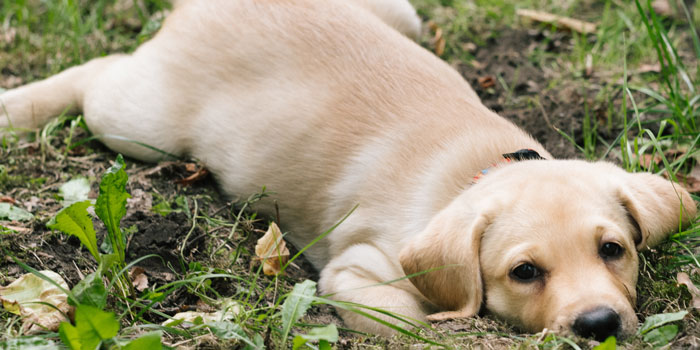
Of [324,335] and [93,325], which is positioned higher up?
[93,325]

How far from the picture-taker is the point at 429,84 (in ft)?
13.3

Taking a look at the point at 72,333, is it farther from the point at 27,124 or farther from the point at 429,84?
the point at 27,124

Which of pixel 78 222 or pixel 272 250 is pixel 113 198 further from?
pixel 272 250

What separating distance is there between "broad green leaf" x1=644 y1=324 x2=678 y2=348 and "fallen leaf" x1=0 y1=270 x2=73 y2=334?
2191 millimetres

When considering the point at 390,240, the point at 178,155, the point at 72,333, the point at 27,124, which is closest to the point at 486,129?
the point at 390,240

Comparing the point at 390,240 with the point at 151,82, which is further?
the point at 151,82

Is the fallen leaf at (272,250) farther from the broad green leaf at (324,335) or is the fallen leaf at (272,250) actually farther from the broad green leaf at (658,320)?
the broad green leaf at (658,320)

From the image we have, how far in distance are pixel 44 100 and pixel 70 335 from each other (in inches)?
108

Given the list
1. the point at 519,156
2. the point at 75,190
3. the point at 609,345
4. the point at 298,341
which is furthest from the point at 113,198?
the point at 609,345

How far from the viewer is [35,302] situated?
8.82 ft

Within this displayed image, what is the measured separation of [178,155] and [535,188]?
2385 millimetres

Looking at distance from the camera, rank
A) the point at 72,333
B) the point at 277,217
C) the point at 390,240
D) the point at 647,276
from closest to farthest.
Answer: the point at 72,333 → the point at 647,276 → the point at 390,240 → the point at 277,217

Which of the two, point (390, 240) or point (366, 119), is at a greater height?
point (366, 119)

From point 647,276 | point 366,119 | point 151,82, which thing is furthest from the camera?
point 151,82
